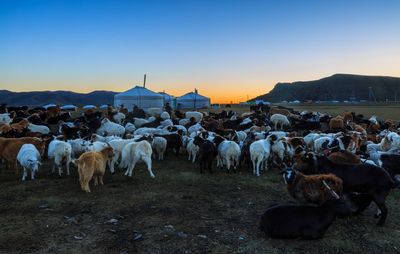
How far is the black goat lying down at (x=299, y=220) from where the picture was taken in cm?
702

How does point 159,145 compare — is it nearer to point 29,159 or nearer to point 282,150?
point 282,150

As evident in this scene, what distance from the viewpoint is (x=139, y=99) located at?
41500 mm

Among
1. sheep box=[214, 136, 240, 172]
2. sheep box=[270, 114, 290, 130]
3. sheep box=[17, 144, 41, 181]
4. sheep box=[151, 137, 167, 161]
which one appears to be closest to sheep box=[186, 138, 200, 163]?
sheep box=[151, 137, 167, 161]

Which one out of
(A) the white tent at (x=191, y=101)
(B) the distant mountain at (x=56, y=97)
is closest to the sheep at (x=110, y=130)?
(A) the white tent at (x=191, y=101)

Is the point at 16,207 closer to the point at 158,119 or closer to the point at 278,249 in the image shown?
the point at 278,249

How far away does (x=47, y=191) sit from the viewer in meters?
10.3

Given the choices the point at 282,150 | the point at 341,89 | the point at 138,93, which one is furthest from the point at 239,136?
the point at 341,89

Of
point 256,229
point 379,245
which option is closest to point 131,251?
point 256,229

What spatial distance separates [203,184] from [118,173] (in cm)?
303

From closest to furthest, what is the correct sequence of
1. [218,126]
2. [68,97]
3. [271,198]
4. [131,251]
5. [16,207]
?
1. [131,251]
2. [16,207]
3. [271,198]
4. [218,126]
5. [68,97]

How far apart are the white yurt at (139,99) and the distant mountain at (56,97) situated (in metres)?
112

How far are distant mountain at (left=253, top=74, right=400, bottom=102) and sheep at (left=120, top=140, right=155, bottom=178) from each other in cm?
15229

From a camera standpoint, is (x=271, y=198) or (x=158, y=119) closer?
(x=271, y=198)

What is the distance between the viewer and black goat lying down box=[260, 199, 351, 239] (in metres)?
7.02
